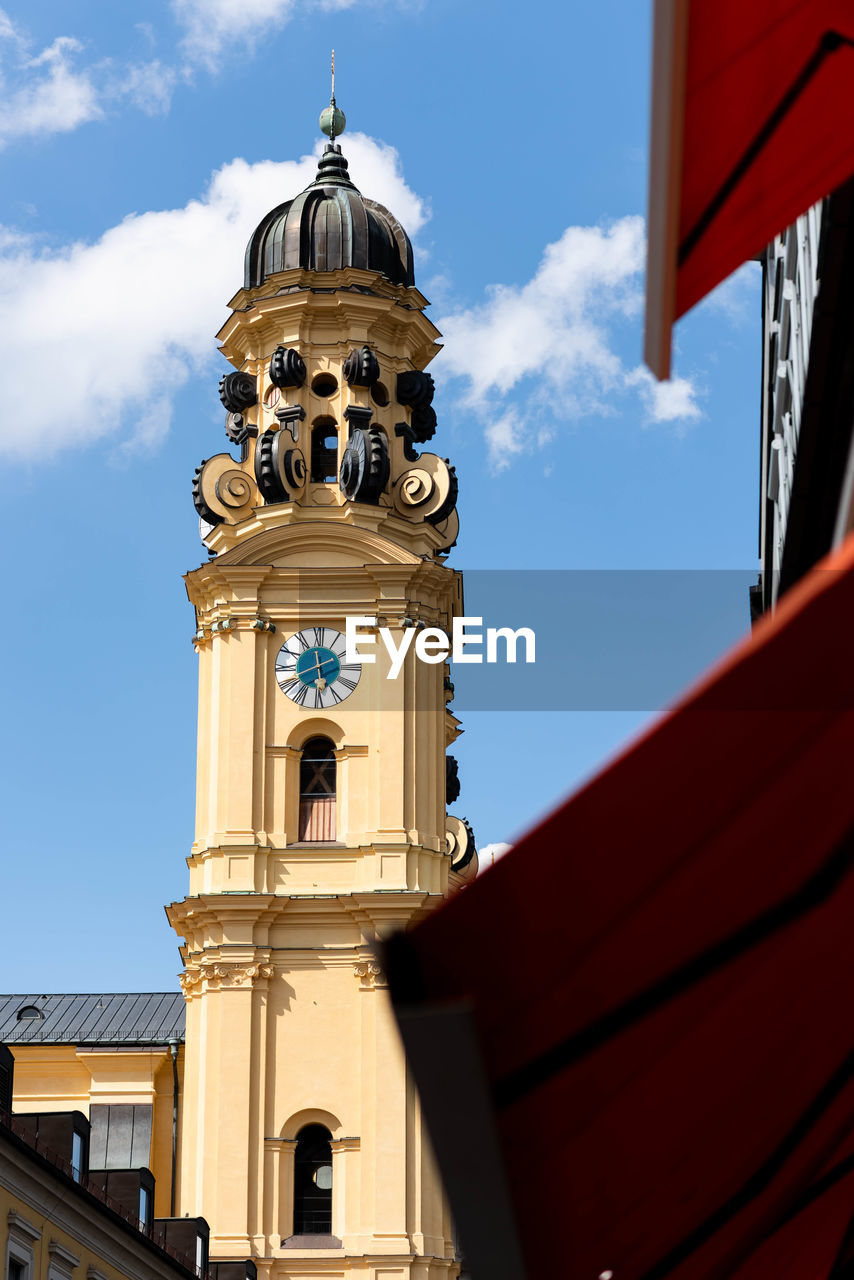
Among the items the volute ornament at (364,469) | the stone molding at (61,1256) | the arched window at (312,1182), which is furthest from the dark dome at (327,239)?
the stone molding at (61,1256)

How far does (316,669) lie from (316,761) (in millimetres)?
2114

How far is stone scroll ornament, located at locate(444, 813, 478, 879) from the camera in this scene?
54562mm

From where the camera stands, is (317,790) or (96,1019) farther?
(96,1019)

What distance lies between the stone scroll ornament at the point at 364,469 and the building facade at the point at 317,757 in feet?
0.25

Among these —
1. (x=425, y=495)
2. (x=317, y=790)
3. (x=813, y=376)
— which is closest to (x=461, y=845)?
(x=317, y=790)

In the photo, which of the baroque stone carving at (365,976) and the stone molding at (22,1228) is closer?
the stone molding at (22,1228)

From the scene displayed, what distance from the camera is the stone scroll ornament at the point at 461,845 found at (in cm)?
5456

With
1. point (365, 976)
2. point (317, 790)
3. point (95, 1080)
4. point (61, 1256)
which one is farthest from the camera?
point (95, 1080)

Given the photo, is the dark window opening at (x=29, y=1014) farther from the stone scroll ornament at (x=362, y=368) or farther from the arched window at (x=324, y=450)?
the stone scroll ornament at (x=362, y=368)

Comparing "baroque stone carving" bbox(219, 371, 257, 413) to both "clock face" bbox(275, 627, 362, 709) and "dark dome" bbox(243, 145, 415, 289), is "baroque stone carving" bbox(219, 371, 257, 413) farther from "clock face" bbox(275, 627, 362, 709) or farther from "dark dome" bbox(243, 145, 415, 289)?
"clock face" bbox(275, 627, 362, 709)

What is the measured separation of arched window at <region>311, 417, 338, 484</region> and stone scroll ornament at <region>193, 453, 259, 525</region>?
1678 millimetres

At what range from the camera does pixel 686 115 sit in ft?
20.6

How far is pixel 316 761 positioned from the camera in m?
51.8

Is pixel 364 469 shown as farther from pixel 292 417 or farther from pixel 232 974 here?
pixel 232 974
